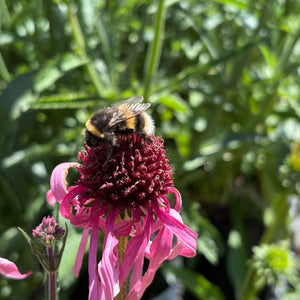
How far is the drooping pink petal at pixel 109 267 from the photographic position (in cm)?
44

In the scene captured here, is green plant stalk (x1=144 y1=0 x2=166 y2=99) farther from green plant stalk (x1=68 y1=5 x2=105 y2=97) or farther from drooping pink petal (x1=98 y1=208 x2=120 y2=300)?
drooping pink petal (x1=98 y1=208 x2=120 y2=300)

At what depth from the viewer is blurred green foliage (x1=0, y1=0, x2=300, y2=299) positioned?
0.95 m

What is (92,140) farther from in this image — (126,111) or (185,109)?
(185,109)

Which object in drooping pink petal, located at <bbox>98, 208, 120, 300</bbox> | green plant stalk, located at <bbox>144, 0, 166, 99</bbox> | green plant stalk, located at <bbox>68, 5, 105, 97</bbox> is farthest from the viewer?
green plant stalk, located at <bbox>68, 5, 105, 97</bbox>

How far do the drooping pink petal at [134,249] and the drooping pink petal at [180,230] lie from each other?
16 millimetres

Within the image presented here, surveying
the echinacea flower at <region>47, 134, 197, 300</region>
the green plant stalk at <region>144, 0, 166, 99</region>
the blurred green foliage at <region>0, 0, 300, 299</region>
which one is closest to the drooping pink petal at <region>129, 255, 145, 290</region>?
the echinacea flower at <region>47, 134, 197, 300</region>

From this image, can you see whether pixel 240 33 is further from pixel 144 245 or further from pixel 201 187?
pixel 144 245

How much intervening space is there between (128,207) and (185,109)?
0.55 metres

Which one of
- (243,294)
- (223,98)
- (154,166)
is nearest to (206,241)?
(243,294)

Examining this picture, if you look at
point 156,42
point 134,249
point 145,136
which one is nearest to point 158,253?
point 134,249

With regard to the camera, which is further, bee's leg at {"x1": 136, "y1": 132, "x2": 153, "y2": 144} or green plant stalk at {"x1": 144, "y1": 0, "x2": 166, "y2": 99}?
green plant stalk at {"x1": 144, "y1": 0, "x2": 166, "y2": 99}

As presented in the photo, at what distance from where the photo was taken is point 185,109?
1.04 m

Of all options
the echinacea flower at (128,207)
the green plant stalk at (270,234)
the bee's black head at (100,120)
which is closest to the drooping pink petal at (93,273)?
the echinacea flower at (128,207)

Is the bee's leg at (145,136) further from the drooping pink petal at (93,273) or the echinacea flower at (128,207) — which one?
the drooping pink petal at (93,273)
